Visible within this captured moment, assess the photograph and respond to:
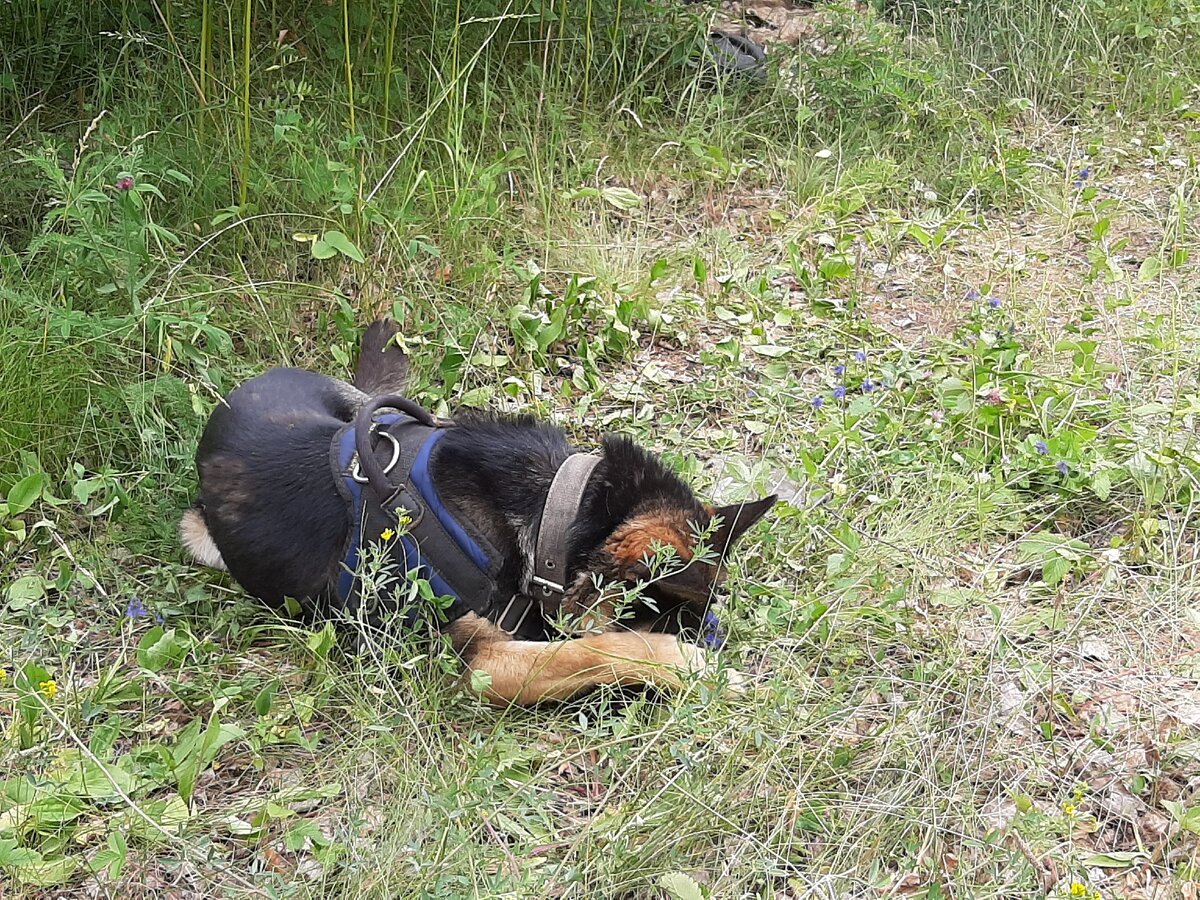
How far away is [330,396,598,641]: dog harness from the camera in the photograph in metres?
2.91

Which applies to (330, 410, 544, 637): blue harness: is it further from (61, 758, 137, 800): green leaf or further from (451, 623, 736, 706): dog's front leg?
(61, 758, 137, 800): green leaf

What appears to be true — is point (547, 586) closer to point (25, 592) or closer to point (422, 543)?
point (422, 543)

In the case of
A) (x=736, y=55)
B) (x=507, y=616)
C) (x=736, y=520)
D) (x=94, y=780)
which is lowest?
(x=94, y=780)

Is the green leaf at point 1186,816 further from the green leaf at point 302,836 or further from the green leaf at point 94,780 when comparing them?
the green leaf at point 94,780

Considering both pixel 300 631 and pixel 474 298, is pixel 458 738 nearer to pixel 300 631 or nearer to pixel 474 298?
pixel 300 631

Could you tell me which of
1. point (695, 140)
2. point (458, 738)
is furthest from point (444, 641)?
point (695, 140)

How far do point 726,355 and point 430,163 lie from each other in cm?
166

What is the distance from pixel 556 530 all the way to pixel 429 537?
0.36 meters

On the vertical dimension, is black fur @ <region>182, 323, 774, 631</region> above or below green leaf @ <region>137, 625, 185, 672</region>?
above

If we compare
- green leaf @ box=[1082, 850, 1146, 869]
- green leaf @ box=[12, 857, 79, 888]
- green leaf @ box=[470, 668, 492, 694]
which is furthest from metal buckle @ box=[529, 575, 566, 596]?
green leaf @ box=[1082, 850, 1146, 869]

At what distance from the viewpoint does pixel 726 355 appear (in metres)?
4.45

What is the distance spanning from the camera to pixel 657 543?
270 centimetres

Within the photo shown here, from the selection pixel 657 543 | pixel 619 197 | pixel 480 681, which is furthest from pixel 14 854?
pixel 619 197

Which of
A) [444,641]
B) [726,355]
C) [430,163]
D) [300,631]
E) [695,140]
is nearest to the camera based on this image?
[444,641]
